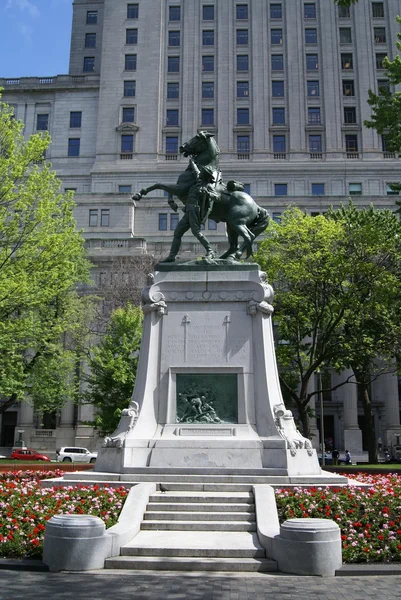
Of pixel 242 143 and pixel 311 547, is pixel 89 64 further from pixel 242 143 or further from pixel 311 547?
pixel 311 547

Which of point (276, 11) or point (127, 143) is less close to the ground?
point (276, 11)

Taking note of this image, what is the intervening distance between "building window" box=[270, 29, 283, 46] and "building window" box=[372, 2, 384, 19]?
12812 millimetres

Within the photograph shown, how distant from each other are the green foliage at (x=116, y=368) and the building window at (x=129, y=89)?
155 feet

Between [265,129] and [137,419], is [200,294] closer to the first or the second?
[137,419]

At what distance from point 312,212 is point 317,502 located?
191ft

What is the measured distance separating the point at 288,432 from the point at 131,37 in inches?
3065

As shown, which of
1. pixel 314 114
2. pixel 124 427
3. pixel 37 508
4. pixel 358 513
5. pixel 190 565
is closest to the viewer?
pixel 190 565

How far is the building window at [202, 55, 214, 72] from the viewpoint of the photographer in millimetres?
78812

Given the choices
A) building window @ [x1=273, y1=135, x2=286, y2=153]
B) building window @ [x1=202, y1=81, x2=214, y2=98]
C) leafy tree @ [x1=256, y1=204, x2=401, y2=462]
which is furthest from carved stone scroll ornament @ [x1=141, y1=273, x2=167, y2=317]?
building window @ [x1=202, y1=81, x2=214, y2=98]

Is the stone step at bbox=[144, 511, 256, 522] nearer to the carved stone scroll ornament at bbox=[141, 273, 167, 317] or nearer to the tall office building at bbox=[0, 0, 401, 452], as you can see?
the carved stone scroll ornament at bbox=[141, 273, 167, 317]

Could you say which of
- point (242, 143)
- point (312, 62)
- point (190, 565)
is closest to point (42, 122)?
point (242, 143)

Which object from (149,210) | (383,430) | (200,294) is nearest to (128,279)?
(149,210)

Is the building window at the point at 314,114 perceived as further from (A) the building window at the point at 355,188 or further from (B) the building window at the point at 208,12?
(B) the building window at the point at 208,12

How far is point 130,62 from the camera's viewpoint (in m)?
79.4
